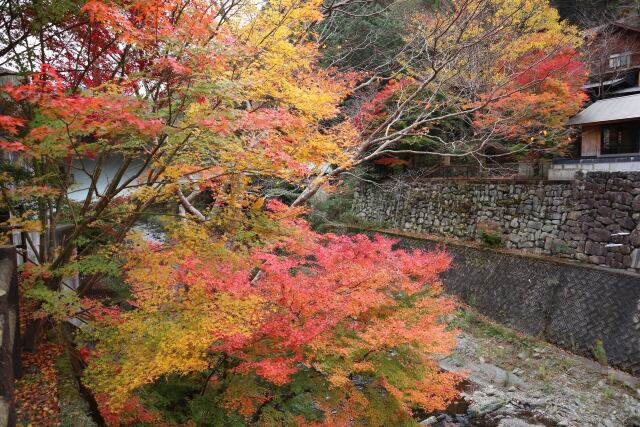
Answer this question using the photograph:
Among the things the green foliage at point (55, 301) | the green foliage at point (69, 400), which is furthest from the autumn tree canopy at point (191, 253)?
the green foliage at point (69, 400)

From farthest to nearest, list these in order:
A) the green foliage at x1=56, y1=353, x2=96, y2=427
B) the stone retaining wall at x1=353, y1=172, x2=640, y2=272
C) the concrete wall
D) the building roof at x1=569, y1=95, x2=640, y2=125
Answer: the building roof at x1=569, y1=95, x2=640, y2=125 → the stone retaining wall at x1=353, y1=172, x2=640, y2=272 → the concrete wall → the green foliage at x1=56, y1=353, x2=96, y2=427

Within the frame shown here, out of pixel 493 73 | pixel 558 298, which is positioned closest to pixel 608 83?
pixel 493 73

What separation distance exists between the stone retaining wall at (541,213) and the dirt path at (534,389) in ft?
10.2

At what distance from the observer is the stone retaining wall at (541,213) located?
12.2m

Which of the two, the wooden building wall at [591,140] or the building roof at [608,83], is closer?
the wooden building wall at [591,140]

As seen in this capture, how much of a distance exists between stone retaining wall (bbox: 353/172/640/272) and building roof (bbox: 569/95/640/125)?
3746mm

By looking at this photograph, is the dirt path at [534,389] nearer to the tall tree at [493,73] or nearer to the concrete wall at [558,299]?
the concrete wall at [558,299]

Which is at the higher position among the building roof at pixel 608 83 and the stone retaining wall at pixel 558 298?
the building roof at pixel 608 83

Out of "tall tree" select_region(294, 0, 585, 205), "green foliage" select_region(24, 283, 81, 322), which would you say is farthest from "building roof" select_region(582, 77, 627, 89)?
"green foliage" select_region(24, 283, 81, 322)

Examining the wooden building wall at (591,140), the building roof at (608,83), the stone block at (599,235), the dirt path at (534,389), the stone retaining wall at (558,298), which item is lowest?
the dirt path at (534,389)

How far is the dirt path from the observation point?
946 cm

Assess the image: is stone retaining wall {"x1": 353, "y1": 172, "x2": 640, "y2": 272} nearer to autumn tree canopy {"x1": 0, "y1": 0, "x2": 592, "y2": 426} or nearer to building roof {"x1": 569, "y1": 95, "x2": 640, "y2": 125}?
building roof {"x1": 569, "y1": 95, "x2": 640, "y2": 125}

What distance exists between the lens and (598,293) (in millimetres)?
11938

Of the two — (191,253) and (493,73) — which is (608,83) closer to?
(493,73)
